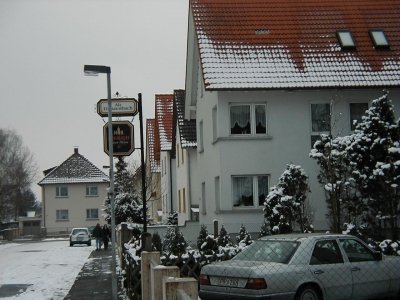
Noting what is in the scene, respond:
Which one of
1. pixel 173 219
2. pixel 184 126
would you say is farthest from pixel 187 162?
pixel 173 219

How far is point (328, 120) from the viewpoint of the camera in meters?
25.3

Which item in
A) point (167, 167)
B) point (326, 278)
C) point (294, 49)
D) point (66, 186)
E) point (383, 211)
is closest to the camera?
point (326, 278)

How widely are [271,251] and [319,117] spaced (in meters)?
15.0

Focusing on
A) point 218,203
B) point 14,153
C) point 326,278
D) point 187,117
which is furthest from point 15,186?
point 326,278

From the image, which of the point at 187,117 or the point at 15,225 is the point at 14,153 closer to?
the point at 15,225

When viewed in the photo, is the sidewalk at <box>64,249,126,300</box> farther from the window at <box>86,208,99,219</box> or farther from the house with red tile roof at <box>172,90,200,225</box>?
the window at <box>86,208,99,219</box>

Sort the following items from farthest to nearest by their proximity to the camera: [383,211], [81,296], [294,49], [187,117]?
[187,117]
[294,49]
[383,211]
[81,296]

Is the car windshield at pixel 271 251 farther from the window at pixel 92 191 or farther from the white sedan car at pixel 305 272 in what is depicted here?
the window at pixel 92 191

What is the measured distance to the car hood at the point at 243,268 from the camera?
33.8 ft

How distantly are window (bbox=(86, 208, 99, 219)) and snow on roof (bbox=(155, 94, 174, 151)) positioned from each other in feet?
129

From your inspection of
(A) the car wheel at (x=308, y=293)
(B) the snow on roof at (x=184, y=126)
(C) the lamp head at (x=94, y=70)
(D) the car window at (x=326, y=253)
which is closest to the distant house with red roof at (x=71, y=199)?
(B) the snow on roof at (x=184, y=126)

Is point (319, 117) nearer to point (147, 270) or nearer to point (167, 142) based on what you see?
point (147, 270)

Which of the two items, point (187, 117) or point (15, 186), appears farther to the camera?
point (15, 186)

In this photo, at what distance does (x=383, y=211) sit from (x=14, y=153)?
88.5 meters
